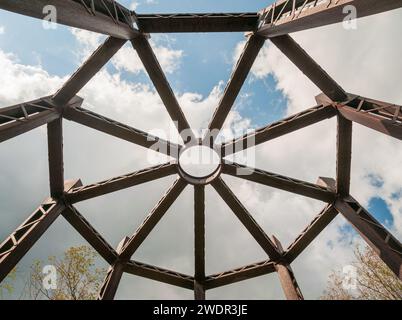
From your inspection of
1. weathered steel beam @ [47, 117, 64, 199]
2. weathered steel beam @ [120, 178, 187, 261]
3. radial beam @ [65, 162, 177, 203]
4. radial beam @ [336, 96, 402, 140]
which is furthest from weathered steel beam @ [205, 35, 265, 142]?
weathered steel beam @ [47, 117, 64, 199]

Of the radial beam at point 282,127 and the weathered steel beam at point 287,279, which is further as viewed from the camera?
the weathered steel beam at point 287,279

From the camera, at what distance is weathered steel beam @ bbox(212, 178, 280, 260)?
44.1ft

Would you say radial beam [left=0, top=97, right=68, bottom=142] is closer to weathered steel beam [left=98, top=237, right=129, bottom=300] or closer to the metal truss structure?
the metal truss structure

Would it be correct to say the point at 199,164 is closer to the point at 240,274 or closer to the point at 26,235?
the point at 240,274

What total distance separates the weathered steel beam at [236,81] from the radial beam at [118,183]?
9.13 ft

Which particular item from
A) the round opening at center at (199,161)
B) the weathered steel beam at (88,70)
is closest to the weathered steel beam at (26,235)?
the weathered steel beam at (88,70)

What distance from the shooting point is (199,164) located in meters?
14.5

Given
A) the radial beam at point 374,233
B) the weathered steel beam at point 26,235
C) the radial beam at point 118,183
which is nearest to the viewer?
the weathered steel beam at point 26,235

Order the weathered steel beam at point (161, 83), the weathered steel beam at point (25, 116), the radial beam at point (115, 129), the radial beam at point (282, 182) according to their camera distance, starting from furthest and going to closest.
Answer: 1. the radial beam at point (282, 182)
2. the radial beam at point (115, 129)
3. the weathered steel beam at point (161, 83)
4. the weathered steel beam at point (25, 116)

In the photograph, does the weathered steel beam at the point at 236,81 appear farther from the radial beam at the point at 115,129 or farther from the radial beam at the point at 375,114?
the radial beam at the point at 375,114

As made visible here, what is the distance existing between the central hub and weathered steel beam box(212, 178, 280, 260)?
2.07 feet

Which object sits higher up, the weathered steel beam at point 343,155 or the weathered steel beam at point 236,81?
the weathered steel beam at point 236,81

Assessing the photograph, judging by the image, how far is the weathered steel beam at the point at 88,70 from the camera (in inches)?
382

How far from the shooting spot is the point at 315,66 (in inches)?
393
